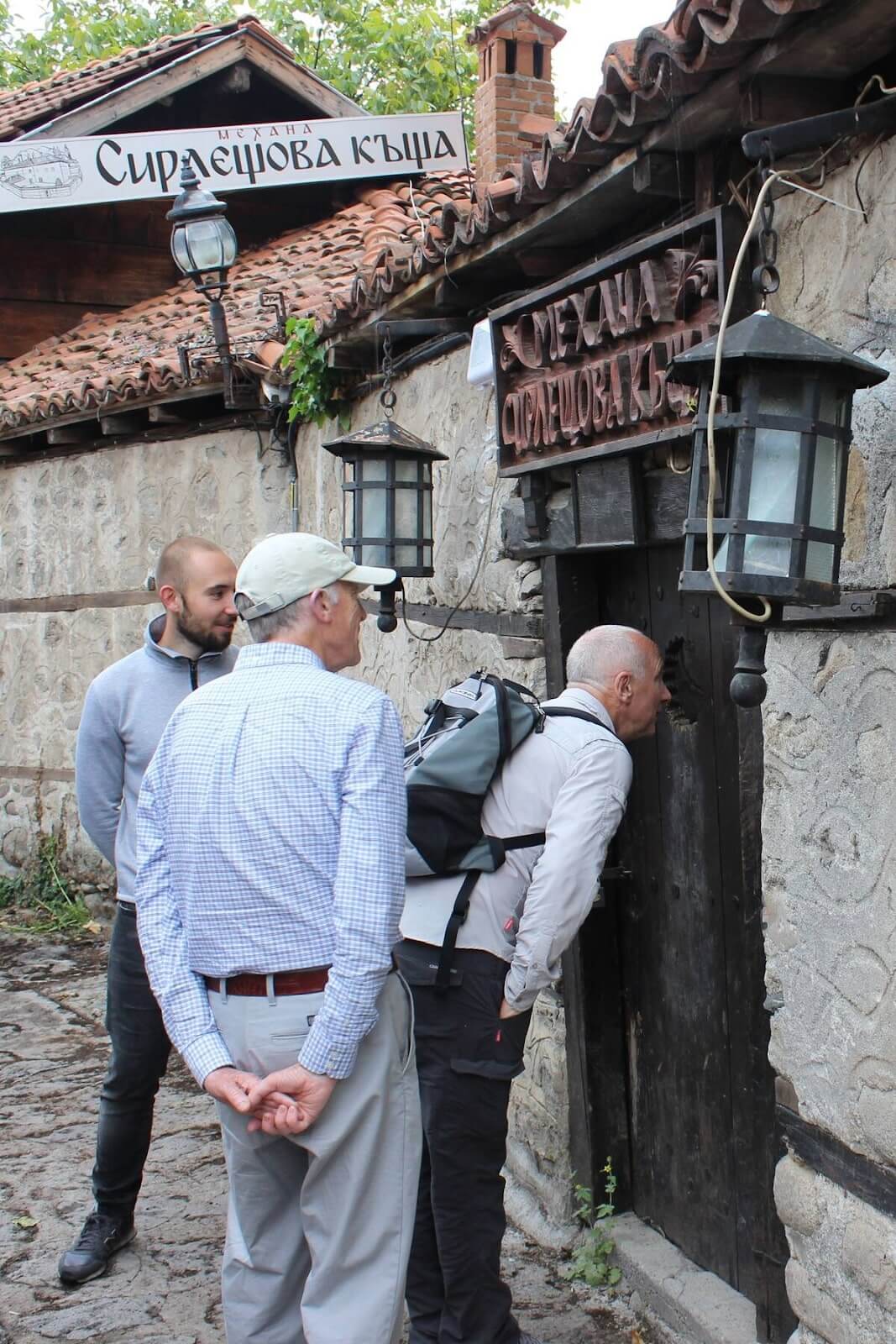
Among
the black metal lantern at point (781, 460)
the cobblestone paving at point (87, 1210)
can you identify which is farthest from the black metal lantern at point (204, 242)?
the black metal lantern at point (781, 460)

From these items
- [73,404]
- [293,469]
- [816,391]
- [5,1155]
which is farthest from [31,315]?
[816,391]

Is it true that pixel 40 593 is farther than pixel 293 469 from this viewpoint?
Yes

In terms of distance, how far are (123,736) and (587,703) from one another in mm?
1508

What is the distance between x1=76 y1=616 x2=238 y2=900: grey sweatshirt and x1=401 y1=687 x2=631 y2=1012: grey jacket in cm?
113

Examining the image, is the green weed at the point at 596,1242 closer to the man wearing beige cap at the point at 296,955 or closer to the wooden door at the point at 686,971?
the wooden door at the point at 686,971

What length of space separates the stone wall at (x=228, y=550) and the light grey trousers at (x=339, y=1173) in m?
1.70

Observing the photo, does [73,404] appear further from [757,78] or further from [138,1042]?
[757,78]

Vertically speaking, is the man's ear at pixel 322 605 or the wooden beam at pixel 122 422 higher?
the wooden beam at pixel 122 422

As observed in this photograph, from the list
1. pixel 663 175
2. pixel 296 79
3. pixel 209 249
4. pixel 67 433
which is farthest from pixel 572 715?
pixel 296 79

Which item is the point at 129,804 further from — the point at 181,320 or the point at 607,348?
the point at 181,320

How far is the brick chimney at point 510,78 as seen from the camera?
19.1 feet

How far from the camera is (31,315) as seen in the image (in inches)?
402

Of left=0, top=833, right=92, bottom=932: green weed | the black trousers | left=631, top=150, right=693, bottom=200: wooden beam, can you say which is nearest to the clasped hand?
the black trousers

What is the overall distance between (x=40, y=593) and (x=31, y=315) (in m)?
2.59
